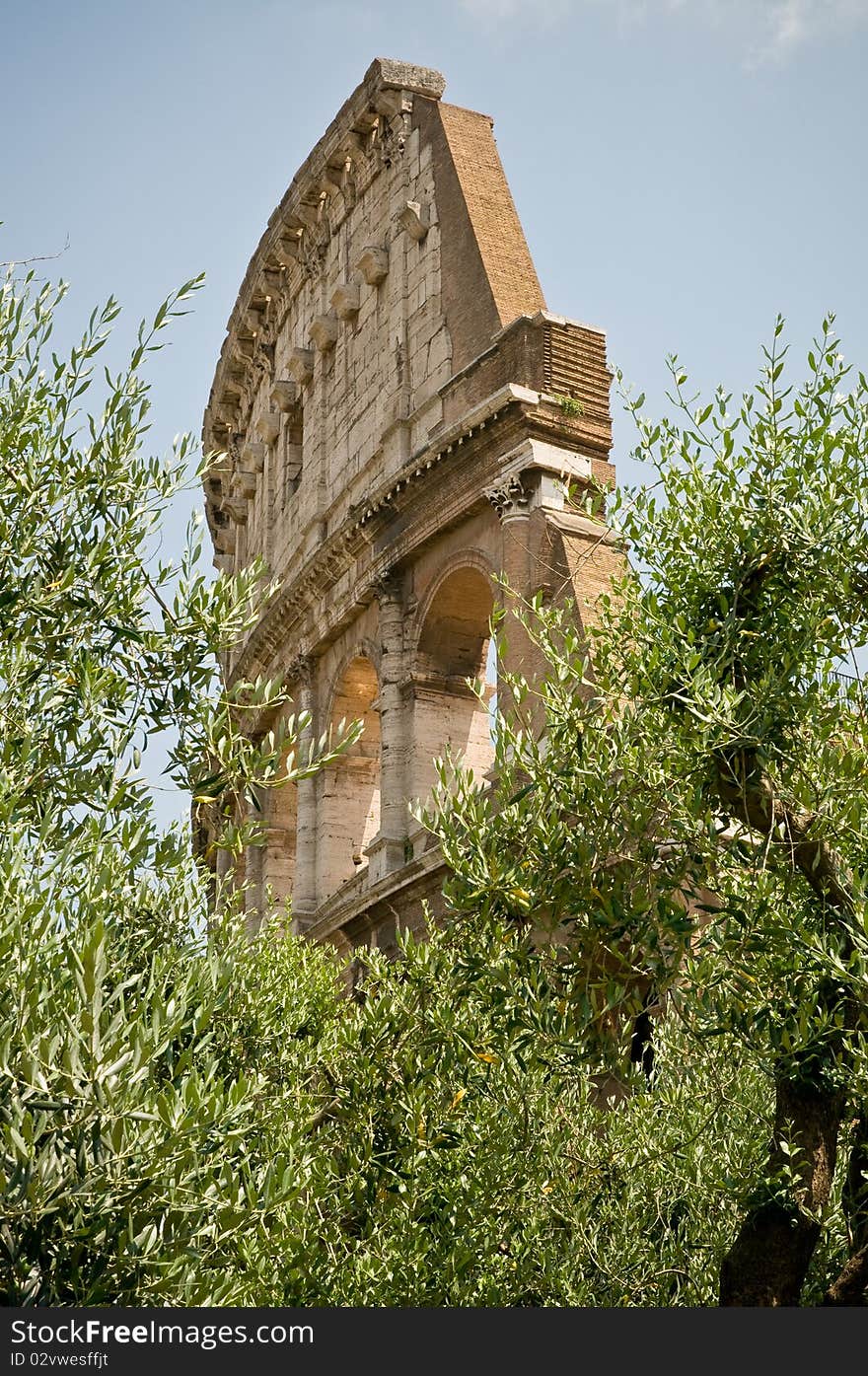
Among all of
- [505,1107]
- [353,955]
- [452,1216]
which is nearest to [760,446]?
[505,1107]

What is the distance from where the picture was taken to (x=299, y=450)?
24.3 meters

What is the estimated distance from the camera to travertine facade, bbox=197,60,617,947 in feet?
52.8

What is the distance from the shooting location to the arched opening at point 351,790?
1953 cm

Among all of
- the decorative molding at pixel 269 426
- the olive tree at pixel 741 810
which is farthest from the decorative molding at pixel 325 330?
the olive tree at pixel 741 810

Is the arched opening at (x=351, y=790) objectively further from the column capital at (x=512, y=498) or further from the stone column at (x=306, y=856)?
the column capital at (x=512, y=498)

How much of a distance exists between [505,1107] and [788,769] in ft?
12.2

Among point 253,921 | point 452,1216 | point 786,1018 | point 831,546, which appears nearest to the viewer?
point 786,1018

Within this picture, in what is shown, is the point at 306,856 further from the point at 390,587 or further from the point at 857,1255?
the point at 857,1255

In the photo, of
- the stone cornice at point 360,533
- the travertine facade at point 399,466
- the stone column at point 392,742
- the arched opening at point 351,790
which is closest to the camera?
the travertine facade at point 399,466

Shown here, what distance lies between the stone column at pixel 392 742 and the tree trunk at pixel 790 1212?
9328mm

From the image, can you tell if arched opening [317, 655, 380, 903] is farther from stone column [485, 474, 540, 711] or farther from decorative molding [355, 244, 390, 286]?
decorative molding [355, 244, 390, 286]

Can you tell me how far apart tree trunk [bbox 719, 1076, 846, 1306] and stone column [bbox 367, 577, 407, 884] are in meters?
9.33

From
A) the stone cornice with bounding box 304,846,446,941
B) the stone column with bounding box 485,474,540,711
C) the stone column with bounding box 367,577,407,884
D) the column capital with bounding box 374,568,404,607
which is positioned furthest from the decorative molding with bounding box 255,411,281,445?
the stone column with bounding box 485,474,540,711

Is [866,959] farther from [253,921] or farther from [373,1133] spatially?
[253,921]
